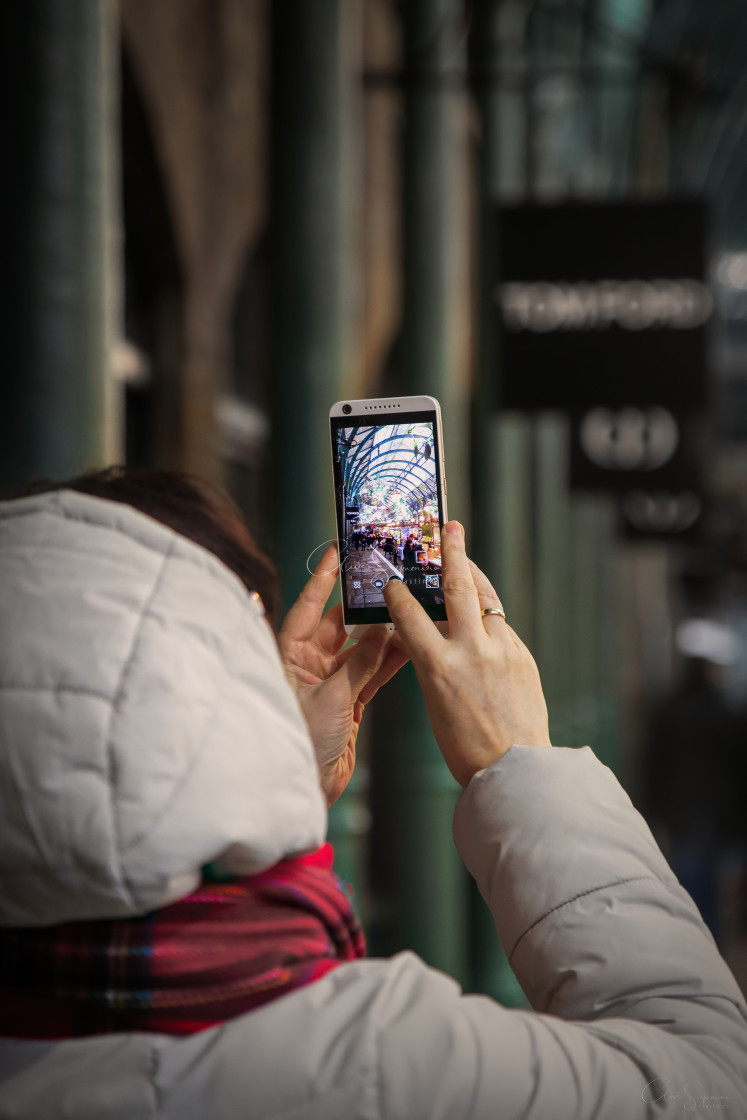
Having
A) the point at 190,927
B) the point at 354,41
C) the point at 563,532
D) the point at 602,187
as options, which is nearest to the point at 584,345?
the point at 354,41

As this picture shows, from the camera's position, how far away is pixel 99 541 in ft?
2.76

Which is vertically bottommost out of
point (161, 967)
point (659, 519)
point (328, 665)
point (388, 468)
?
point (659, 519)

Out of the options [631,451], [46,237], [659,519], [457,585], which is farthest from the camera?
[659,519]

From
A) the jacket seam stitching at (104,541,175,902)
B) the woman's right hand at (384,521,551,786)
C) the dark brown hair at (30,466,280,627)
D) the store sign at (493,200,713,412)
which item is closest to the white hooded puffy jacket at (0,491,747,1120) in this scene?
the jacket seam stitching at (104,541,175,902)

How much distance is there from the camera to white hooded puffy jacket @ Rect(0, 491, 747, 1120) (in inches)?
29.8

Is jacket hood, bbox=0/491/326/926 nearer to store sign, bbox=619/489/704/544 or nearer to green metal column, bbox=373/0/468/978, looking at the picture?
green metal column, bbox=373/0/468/978

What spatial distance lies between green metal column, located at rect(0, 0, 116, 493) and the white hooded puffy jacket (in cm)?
84

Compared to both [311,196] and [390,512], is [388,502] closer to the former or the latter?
[390,512]

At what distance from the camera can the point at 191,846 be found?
77cm

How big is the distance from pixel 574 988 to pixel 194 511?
534 mm

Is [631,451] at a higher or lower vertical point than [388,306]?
lower

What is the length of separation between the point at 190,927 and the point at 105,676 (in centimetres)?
20

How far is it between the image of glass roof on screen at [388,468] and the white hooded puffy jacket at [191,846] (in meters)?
0.25

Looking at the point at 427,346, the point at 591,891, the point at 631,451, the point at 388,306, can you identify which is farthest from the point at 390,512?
the point at 388,306
